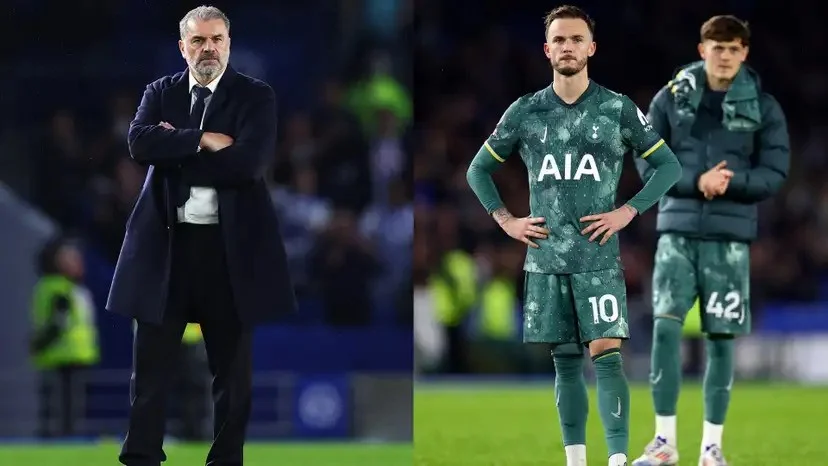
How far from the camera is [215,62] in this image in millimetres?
7270

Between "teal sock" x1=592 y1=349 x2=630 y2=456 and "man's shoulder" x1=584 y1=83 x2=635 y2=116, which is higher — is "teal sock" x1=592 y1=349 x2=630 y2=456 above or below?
below

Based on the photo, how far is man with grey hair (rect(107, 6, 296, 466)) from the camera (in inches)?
284

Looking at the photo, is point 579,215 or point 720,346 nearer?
point 579,215

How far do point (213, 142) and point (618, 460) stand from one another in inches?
87.2

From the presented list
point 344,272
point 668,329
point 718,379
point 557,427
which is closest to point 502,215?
point 668,329

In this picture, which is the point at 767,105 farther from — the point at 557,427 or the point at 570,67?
the point at 557,427

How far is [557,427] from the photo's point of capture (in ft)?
41.3

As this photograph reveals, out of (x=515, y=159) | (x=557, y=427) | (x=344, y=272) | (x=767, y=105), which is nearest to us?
(x=767, y=105)

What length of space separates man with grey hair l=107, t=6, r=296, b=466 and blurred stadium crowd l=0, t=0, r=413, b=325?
7.38 m

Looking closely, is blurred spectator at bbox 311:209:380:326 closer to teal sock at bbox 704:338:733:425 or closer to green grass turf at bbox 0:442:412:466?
green grass turf at bbox 0:442:412:466

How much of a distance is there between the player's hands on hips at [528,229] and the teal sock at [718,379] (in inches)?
72.6

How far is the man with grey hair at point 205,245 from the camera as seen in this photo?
7203 millimetres

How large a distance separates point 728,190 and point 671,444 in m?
1.34

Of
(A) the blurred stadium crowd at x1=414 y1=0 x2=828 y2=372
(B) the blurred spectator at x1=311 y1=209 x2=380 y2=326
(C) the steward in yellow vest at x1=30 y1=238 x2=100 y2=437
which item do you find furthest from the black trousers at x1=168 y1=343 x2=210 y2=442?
(A) the blurred stadium crowd at x1=414 y1=0 x2=828 y2=372
